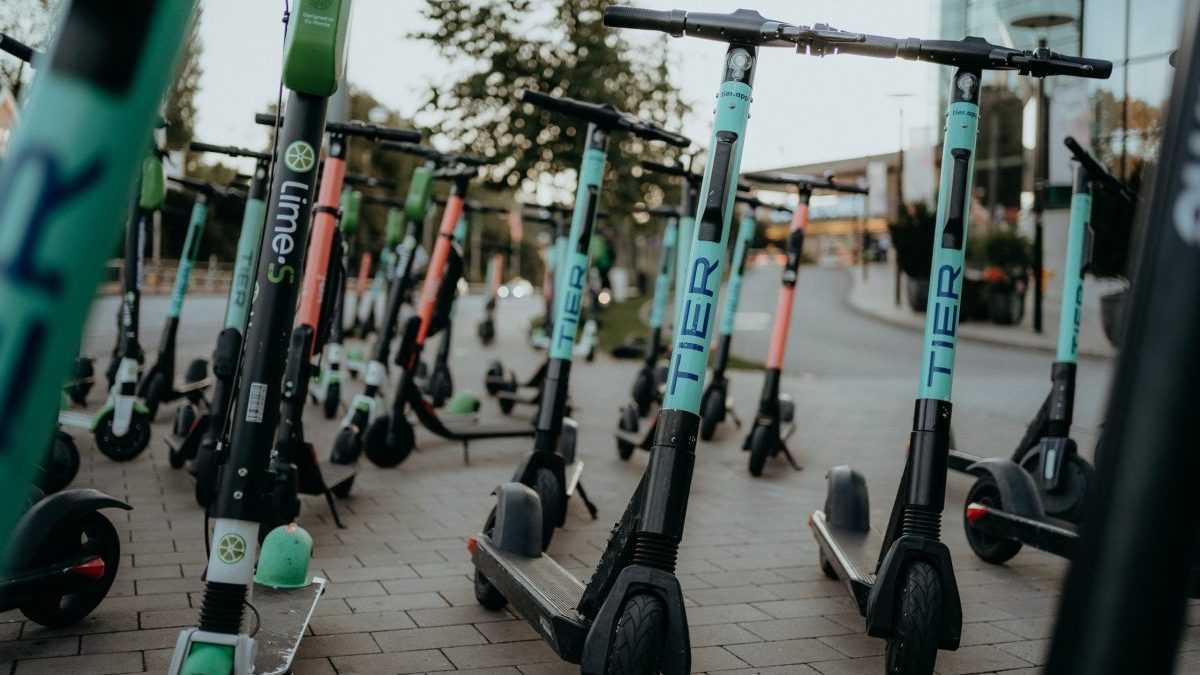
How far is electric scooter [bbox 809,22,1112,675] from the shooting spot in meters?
2.88

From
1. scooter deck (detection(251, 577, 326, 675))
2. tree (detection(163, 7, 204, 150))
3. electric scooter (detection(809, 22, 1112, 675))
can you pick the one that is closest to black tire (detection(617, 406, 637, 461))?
tree (detection(163, 7, 204, 150))

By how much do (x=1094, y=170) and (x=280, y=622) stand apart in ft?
13.2

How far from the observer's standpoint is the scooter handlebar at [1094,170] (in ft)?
15.5

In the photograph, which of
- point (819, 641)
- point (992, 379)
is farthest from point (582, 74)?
point (819, 641)

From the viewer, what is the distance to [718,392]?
813 cm

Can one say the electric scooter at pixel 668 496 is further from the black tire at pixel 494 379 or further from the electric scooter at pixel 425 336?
the black tire at pixel 494 379

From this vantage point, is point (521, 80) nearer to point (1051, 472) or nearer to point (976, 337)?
point (1051, 472)

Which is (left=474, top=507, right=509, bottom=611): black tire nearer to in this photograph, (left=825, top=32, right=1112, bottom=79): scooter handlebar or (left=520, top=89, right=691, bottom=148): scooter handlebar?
(left=520, top=89, right=691, bottom=148): scooter handlebar

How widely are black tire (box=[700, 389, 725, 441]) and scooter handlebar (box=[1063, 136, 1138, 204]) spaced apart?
3.52 meters

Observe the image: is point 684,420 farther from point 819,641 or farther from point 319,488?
point 319,488

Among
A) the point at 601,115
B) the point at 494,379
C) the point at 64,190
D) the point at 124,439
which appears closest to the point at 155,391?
the point at 124,439

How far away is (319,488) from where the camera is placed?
15.6 ft

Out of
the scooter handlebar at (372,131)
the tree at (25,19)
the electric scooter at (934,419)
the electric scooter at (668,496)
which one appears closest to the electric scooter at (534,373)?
the scooter handlebar at (372,131)

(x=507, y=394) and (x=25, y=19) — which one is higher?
(x=25, y=19)
